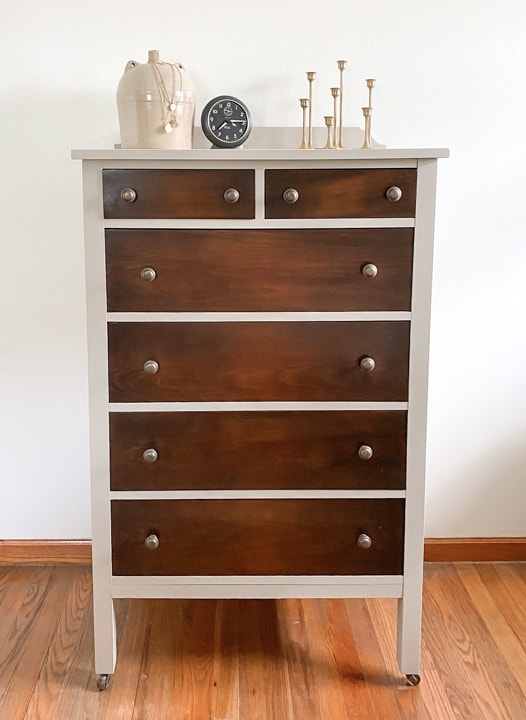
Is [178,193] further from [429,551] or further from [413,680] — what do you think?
[429,551]

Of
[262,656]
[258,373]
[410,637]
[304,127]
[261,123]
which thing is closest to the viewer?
[258,373]

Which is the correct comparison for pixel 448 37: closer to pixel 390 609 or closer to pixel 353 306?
pixel 353 306

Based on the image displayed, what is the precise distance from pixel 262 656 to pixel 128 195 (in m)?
1.13

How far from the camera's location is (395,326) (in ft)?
5.51

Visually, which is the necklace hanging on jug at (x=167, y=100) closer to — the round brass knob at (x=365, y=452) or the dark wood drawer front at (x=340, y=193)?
the dark wood drawer front at (x=340, y=193)

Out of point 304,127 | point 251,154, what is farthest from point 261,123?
point 251,154

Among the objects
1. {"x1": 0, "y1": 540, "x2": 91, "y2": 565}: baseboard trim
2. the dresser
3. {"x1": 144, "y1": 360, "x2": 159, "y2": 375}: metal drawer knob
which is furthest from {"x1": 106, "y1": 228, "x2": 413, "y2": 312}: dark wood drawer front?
{"x1": 0, "y1": 540, "x2": 91, "y2": 565}: baseboard trim

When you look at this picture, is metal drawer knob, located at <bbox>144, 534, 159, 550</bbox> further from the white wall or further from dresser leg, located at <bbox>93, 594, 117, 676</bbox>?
the white wall

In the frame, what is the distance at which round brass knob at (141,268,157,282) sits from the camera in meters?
1.63

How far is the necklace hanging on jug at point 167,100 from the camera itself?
173 centimetres

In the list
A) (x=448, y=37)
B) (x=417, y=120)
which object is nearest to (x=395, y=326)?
(x=417, y=120)

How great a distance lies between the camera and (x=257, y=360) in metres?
1.68

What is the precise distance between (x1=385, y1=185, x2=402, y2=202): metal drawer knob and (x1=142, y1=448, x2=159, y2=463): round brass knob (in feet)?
2.42

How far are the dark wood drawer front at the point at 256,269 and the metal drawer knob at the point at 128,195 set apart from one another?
0.22 feet
